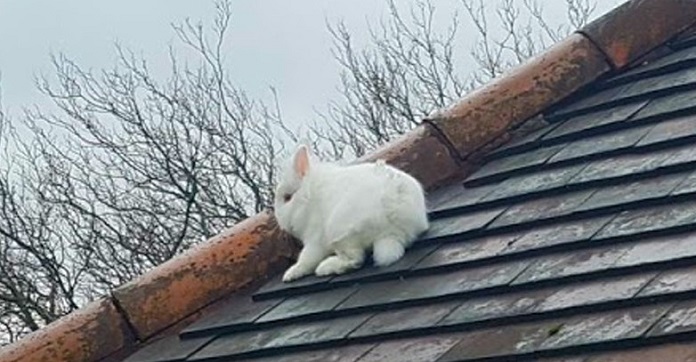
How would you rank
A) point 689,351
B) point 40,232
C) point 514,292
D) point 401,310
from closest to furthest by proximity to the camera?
point 689,351, point 514,292, point 401,310, point 40,232

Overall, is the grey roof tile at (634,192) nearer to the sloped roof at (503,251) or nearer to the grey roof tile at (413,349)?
the sloped roof at (503,251)

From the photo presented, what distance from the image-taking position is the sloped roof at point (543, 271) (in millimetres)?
2113

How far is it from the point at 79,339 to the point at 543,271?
1.25m

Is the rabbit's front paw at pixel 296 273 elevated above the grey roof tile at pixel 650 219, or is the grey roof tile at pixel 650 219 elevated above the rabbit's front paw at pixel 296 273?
the rabbit's front paw at pixel 296 273

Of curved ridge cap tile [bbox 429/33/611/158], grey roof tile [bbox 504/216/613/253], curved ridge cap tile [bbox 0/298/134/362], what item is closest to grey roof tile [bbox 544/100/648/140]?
curved ridge cap tile [bbox 429/33/611/158]

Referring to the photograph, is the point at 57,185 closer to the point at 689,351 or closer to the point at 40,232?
the point at 40,232

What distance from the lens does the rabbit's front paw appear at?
3131 mm

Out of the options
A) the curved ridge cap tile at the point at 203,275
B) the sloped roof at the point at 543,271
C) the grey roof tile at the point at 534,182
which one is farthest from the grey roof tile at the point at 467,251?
the curved ridge cap tile at the point at 203,275

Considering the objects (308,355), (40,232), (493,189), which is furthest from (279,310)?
(40,232)

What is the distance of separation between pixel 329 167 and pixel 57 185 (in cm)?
1018

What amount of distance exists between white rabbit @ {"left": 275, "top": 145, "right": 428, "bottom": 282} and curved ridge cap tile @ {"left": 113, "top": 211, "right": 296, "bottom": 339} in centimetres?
8

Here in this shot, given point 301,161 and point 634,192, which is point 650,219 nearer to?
point 634,192

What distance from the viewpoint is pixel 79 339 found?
9.95 feet

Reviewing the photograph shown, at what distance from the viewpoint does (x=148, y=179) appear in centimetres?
1304
